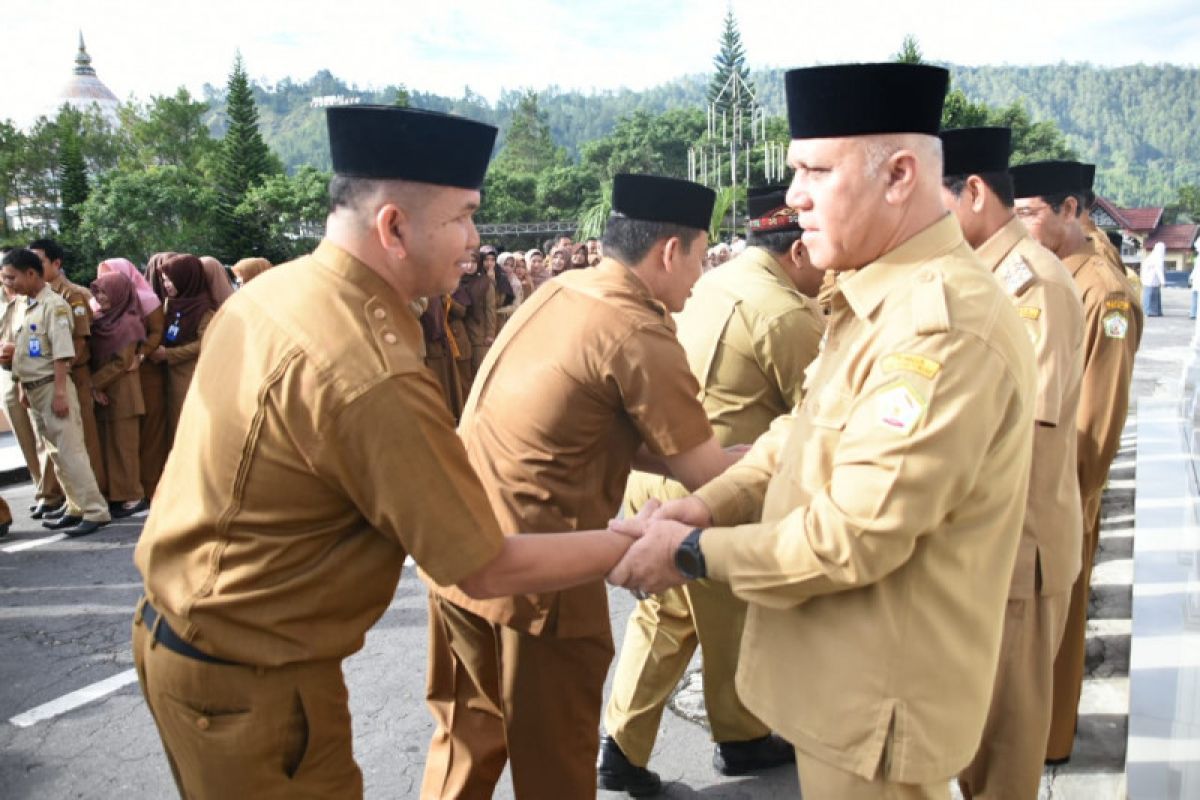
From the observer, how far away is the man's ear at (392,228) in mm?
1876

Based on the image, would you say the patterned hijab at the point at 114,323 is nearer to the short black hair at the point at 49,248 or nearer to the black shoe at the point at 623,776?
the short black hair at the point at 49,248

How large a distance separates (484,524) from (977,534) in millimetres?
930

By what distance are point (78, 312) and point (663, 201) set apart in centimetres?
585

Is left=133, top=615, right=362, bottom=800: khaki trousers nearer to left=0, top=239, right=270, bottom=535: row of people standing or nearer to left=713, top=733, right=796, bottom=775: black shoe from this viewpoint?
left=713, top=733, right=796, bottom=775: black shoe

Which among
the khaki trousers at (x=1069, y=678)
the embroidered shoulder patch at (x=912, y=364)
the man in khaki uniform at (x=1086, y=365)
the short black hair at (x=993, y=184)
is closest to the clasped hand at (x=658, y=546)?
the embroidered shoulder patch at (x=912, y=364)

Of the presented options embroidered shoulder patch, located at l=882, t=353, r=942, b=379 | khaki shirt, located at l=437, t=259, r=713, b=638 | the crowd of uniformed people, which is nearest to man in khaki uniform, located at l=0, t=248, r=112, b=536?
khaki shirt, located at l=437, t=259, r=713, b=638

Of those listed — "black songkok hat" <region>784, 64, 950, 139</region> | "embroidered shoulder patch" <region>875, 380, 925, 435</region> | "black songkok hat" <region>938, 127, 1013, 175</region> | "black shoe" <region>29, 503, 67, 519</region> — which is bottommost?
"black shoe" <region>29, 503, 67, 519</region>

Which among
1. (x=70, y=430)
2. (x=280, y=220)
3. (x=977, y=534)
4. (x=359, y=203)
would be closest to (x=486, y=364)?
(x=359, y=203)

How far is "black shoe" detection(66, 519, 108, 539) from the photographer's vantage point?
6738 mm

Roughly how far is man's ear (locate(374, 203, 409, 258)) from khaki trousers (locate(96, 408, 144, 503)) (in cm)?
650

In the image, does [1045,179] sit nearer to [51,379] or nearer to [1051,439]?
[1051,439]

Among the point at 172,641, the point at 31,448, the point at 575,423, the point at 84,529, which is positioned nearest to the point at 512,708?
the point at 575,423

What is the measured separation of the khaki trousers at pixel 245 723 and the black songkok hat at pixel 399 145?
1.01m

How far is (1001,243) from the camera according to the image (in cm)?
284
